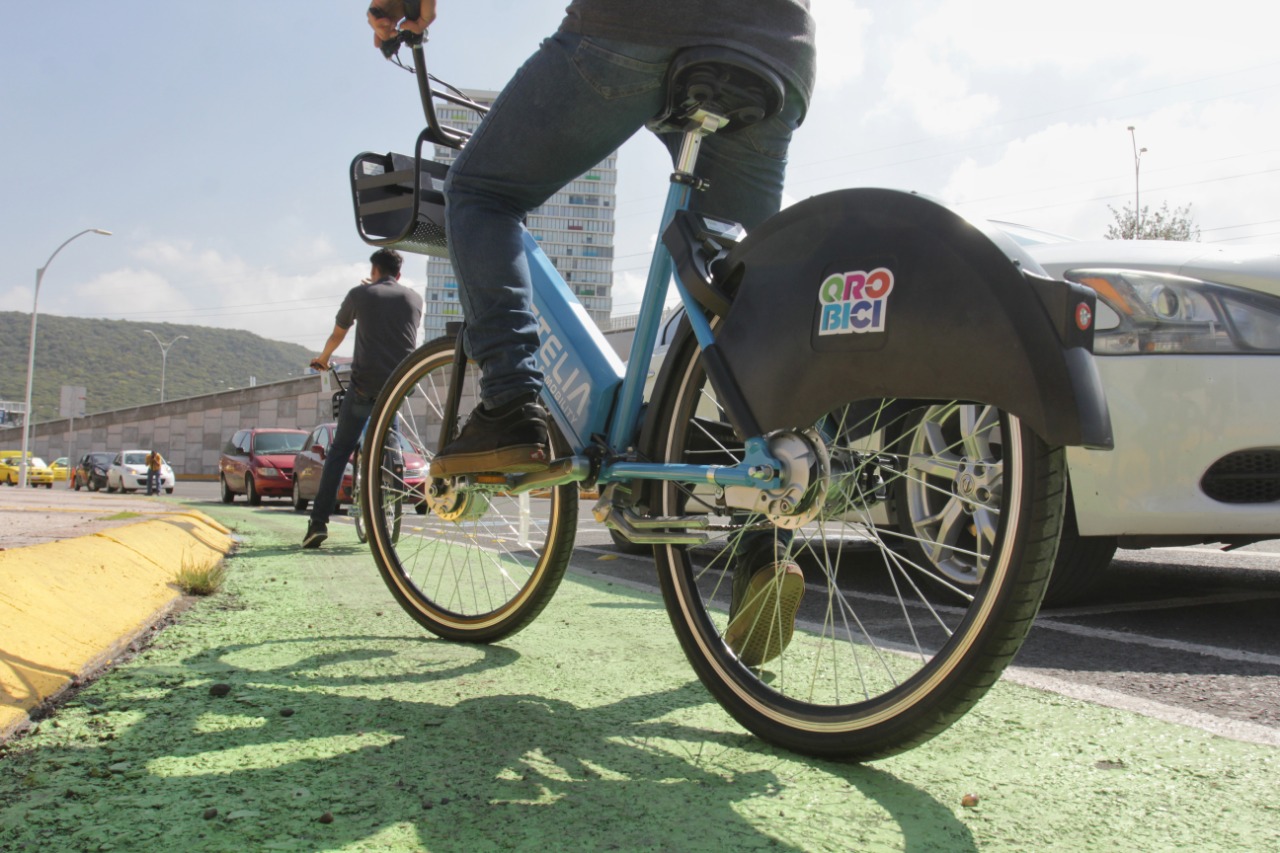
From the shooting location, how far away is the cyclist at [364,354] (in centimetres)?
618

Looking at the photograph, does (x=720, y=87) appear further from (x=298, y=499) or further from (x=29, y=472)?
Result: (x=29, y=472)

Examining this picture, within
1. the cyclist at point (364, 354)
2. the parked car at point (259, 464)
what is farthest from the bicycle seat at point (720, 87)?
the parked car at point (259, 464)

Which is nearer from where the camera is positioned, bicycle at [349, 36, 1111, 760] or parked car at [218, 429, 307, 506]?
bicycle at [349, 36, 1111, 760]

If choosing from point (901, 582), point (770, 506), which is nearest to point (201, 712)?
point (770, 506)

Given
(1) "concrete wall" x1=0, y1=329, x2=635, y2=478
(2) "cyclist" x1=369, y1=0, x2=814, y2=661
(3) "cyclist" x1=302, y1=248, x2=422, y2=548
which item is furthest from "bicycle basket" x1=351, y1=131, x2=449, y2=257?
(1) "concrete wall" x1=0, y1=329, x2=635, y2=478

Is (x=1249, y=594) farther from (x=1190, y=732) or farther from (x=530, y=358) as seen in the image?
(x=530, y=358)

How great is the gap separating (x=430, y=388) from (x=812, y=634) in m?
1.47

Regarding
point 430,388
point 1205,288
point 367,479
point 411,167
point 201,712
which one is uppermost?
point 411,167

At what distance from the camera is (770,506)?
6.19 ft

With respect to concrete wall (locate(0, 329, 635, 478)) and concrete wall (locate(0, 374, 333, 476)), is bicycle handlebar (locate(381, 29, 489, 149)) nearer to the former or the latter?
concrete wall (locate(0, 329, 635, 478))

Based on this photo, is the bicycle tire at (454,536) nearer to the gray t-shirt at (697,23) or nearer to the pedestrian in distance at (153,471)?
the gray t-shirt at (697,23)

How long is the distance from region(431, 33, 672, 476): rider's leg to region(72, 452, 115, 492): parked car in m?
41.1

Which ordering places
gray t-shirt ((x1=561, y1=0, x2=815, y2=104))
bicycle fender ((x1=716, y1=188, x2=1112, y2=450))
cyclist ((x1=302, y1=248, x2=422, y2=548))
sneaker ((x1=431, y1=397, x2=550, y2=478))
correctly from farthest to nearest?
cyclist ((x1=302, y1=248, x2=422, y2=548)) → sneaker ((x1=431, y1=397, x2=550, y2=478)) → gray t-shirt ((x1=561, y1=0, x2=815, y2=104)) → bicycle fender ((x1=716, y1=188, x2=1112, y2=450))

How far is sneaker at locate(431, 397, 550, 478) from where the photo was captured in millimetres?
2396
